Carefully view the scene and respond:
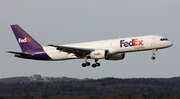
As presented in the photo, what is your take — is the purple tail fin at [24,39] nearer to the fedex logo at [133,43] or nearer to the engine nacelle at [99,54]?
the engine nacelle at [99,54]

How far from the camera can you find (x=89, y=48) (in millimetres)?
91938

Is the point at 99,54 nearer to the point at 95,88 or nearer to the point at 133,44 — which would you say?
the point at 133,44

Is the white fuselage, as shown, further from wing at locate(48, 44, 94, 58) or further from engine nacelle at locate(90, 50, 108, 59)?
wing at locate(48, 44, 94, 58)

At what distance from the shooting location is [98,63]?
9531 cm

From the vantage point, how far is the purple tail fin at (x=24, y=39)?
9794cm

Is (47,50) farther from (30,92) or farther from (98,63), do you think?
(30,92)

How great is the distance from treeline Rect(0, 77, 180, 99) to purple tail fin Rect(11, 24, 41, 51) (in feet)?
79.6

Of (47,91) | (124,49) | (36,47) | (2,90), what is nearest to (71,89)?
(47,91)

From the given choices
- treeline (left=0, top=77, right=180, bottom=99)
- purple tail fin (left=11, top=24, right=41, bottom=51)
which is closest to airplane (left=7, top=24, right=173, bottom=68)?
purple tail fin (left=11, top=24, right=41, bottom=51)

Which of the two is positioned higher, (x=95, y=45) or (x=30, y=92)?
(x=95, y=45)

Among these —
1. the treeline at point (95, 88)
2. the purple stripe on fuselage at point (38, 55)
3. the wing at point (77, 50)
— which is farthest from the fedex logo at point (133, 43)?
the treeline at point (95, 88)

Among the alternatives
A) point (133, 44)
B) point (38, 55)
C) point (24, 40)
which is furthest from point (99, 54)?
point (24, 40)

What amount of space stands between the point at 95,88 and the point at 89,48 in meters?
49.9

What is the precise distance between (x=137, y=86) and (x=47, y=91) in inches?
1170
